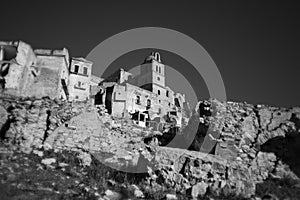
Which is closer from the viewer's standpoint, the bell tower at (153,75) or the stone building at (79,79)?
the stone building at (79,79)

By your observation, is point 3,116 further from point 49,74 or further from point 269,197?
point 49,74

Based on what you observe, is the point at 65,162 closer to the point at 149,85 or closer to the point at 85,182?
the point at 85,182

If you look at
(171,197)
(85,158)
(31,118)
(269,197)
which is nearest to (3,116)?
(31,118)

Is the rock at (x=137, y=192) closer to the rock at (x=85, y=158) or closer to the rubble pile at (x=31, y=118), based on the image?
the rock at (x=85, y=158)

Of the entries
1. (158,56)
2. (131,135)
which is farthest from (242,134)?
(158,56)

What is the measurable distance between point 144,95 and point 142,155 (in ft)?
129

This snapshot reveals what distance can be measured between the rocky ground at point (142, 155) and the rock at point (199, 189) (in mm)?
45

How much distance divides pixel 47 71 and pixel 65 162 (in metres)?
21.3

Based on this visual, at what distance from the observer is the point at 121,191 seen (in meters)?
9.84

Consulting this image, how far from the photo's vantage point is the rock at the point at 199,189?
10480mm

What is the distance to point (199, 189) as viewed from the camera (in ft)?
35.4

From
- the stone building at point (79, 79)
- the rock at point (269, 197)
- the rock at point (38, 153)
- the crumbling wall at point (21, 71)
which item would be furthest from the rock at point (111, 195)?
the stone building at point (79, 79)

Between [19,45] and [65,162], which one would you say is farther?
[19,45]

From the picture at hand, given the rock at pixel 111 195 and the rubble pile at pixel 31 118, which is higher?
the rubble pile at pixel 31 118
